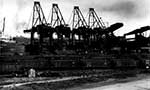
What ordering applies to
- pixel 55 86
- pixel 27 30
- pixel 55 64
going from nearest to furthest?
pixel 55 86
pixel 55 64
pixel 27 30

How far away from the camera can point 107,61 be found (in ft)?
93.8

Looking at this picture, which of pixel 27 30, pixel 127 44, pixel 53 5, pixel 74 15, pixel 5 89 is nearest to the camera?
pixel 5 89

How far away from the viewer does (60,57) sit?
25.5 m

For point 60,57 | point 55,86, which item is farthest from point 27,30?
point 55,86

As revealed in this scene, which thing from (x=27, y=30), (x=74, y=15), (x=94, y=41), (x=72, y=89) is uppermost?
(x=74, y=15)

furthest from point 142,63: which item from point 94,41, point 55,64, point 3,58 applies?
point 3,58

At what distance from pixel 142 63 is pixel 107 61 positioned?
713 centimetres

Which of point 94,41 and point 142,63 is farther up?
point 94,41

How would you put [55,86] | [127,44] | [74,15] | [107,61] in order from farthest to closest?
1. [74,15]
2. [127,44]
3. [107,61]
4. [55,86]

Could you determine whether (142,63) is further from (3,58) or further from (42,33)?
(3,58)

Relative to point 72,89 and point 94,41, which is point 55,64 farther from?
point 94,41

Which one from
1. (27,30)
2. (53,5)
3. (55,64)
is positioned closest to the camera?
(55,64)

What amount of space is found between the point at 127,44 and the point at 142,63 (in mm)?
6213

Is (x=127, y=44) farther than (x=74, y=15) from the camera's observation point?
No
